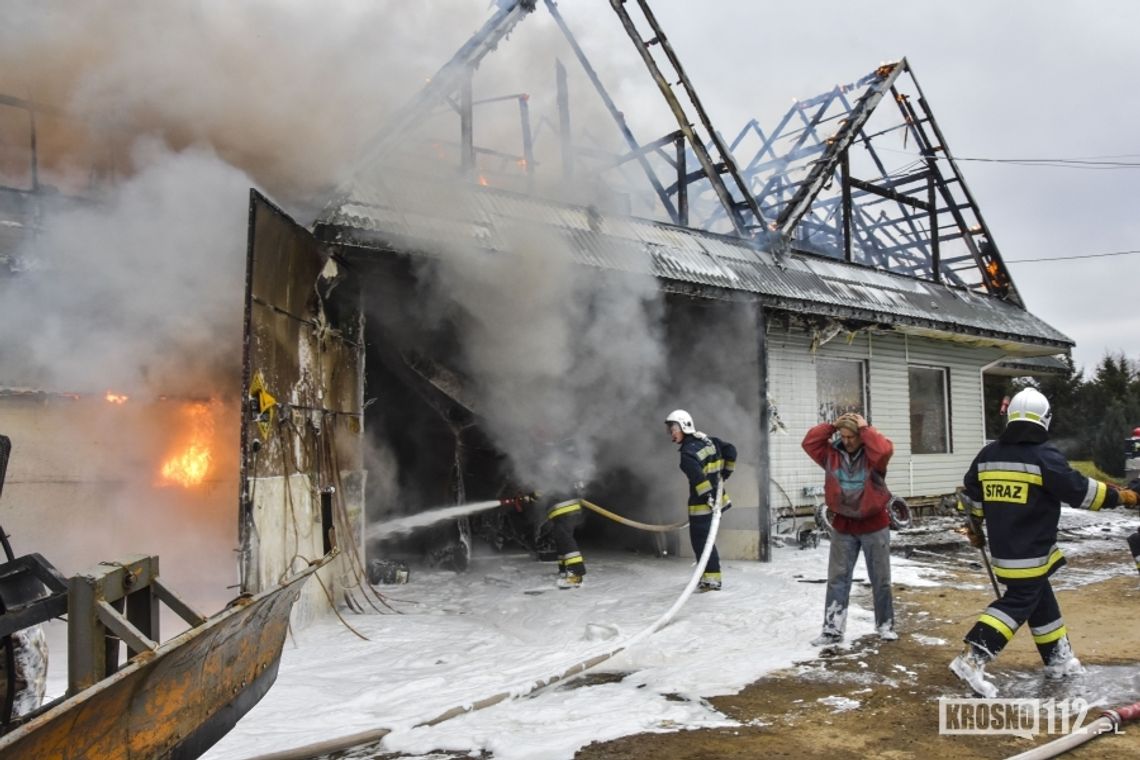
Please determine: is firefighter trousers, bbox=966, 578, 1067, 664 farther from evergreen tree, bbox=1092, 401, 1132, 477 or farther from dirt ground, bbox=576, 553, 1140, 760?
evergreen tree, bbox=1092, 401, 1132, 477

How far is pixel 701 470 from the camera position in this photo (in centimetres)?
741

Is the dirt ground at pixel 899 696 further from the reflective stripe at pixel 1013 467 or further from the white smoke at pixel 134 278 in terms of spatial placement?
the white smoke at pixel 134 278

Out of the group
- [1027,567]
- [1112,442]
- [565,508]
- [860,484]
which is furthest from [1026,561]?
[1112,442]

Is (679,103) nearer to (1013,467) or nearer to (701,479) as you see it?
(701,479)

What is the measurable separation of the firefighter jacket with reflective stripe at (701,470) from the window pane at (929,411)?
21.7 feet

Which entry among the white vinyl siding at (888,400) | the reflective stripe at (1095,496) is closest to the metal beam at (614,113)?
the white vinyl siding at (888,400)

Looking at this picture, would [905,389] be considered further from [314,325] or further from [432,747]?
[432,747]

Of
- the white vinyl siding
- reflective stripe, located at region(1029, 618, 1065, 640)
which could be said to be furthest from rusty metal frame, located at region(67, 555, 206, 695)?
the white vinyl siding

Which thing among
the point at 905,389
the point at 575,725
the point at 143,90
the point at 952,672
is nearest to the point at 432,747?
the point at 575,725

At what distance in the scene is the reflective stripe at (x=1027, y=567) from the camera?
4.18 meters

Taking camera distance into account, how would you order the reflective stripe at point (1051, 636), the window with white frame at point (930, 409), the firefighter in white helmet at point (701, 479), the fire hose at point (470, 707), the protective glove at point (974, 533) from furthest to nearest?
the window with white frame at point (930, 409) → the firefighter in white helmet at point (701, 479) → the protective glove at point (974, 533) → the reflective stripe at point (1051, 636) → the fire hose at point (470, 707)

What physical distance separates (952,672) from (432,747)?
3.04 metres

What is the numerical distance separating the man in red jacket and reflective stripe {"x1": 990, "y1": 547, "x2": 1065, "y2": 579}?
3.32ft

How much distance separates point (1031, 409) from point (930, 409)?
9425 millimetres
